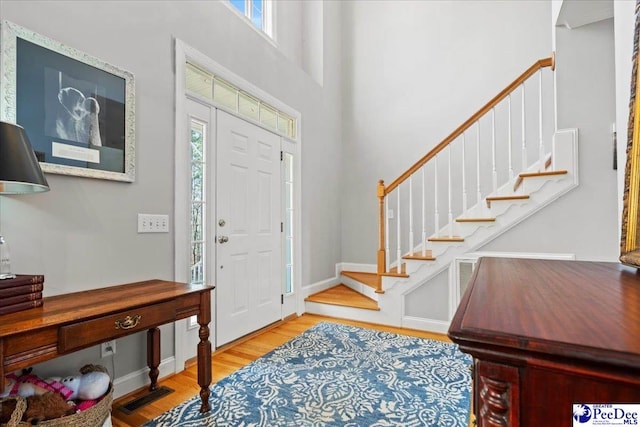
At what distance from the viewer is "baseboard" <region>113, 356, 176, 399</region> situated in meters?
1.90

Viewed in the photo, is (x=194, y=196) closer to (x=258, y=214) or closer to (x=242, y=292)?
(x=258, y=214)

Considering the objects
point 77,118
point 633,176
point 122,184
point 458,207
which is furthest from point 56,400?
point 458,207

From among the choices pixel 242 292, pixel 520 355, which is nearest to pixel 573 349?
pixel 520 355

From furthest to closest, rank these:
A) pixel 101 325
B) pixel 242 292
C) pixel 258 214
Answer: pixel 258 214, pixel 242 292, pixel 101 325

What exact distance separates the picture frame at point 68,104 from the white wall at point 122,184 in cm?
7

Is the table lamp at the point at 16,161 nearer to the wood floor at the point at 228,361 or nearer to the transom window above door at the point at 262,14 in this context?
the wood floor at the point at 228,361

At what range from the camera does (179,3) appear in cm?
229

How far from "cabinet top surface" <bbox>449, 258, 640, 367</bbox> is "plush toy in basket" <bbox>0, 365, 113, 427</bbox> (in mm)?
1646

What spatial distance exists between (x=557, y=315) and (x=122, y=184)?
7.10 feet

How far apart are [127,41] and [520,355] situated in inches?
97.5

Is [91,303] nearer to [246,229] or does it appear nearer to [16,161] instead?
[16,161]

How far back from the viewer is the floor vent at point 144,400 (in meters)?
1.80

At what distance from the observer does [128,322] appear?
1447 millimetres

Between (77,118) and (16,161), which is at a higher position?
(77,118)
